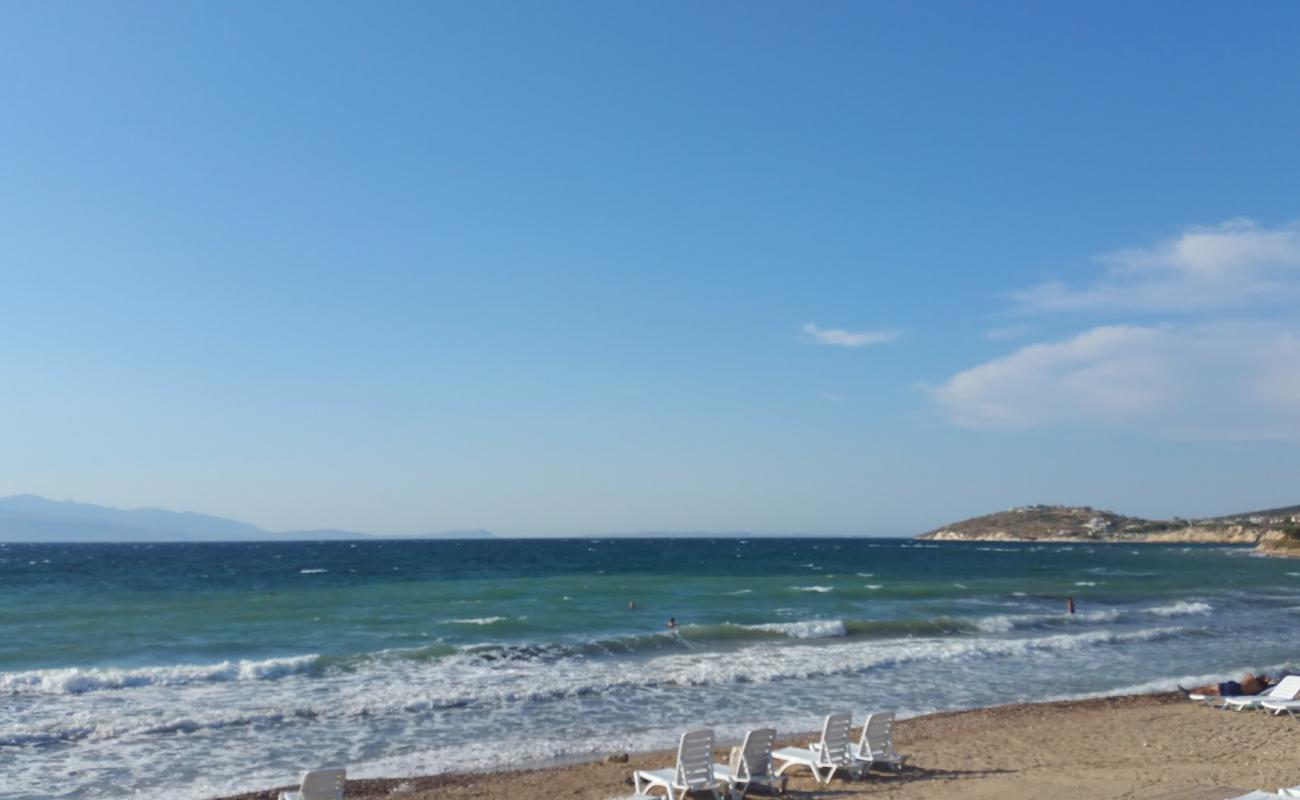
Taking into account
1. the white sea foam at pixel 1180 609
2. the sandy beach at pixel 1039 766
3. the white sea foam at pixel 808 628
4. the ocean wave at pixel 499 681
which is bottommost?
the white sea foam at pixel 1180 609

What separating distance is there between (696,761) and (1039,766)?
4.84 metres

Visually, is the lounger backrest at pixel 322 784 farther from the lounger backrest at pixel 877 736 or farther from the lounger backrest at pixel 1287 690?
the lounger backrest at pixel 1287 690

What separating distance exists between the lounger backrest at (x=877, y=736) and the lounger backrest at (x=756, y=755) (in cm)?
144

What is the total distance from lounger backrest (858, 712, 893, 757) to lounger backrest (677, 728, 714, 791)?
7.48 feet

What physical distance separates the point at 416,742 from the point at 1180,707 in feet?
42.9

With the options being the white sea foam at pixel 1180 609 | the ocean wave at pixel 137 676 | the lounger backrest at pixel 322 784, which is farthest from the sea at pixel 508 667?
the lounger backrest at pixel 322 784

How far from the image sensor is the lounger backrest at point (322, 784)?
34.2ft

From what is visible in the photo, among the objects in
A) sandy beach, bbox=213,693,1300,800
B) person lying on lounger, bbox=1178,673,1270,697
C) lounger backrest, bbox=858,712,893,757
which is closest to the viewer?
sandy beach, bbox=213,693,1300,800

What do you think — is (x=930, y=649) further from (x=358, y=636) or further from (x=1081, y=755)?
(x=358, y=636)

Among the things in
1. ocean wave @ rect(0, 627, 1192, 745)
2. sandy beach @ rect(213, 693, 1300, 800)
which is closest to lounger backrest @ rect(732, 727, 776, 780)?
Answer: sandy beach @ rect(213, 693, 1300, 800)

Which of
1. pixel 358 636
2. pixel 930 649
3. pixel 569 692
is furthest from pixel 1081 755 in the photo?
pixel 358 636

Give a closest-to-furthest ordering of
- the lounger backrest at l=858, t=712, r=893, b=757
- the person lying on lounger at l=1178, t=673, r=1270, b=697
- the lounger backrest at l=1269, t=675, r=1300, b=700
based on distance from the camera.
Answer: the lounger backrest at l=858, t=712, r=893, b=757 → the lounger backrest at l=1269, t=675, r=1300, b=700 → the person lying on lounger at l=1178, t=673, r=1270, b=697

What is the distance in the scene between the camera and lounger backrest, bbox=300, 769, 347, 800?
34.2ft

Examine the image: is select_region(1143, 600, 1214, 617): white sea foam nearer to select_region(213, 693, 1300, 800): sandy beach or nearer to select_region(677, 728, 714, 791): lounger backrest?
select_region(213, 693, 1300, 800): sandy beach
